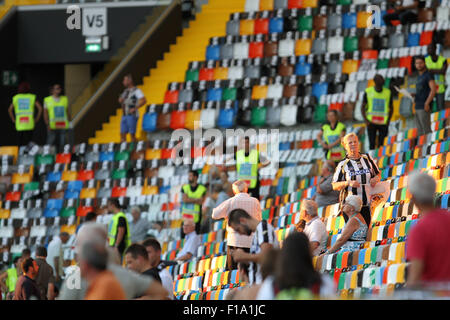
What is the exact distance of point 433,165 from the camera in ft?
51.5

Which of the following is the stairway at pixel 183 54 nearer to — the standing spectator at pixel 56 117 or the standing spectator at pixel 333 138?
the standing spectator at pixel 56 117

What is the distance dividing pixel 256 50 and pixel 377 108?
542 centimetres

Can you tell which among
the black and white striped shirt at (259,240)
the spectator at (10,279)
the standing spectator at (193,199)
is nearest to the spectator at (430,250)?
the black and white striped shirt at (259,240)

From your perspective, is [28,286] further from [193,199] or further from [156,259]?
[193,199]

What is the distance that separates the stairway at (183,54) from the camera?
2502 centimetres

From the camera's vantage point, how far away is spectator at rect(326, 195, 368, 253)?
40.9ft

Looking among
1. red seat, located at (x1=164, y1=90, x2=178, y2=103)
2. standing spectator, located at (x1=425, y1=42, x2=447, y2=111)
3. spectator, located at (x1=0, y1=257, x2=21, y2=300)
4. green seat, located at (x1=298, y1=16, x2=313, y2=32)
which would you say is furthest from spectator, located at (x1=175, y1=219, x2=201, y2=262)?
green seat, located at (x1=298, y1=16, x2=313, y2=32)

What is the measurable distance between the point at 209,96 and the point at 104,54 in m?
3.79

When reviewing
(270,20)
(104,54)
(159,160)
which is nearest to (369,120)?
(159,160)

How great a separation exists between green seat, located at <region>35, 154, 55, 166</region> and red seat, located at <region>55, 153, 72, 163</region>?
8cm

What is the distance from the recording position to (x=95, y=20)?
2647 cm

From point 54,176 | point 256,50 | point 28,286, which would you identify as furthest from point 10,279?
point 256,50
